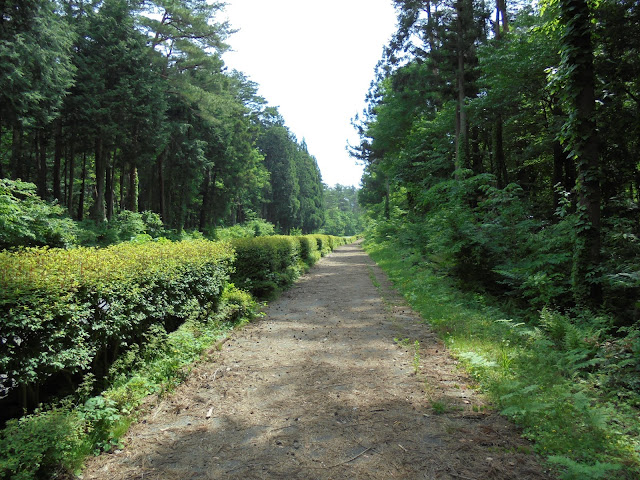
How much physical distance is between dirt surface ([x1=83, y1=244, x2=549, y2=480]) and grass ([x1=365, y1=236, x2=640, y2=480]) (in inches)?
8.5

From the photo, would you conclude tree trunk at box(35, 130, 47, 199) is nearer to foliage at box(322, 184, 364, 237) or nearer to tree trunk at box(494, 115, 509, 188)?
tree trunk at box(494, 115, 509, 188)

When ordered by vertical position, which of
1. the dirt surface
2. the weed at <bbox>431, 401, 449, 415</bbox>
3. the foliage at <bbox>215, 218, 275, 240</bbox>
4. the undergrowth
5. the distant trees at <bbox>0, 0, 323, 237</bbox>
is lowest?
the dirt surface

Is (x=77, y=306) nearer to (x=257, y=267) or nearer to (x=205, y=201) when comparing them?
(x=257, y=267)

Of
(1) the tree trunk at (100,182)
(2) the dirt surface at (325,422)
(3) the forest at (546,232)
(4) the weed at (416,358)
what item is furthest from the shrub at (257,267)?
(1) the tree trunk at (100,182)

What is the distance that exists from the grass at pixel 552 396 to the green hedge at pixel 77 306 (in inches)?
139

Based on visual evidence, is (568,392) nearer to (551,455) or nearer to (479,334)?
(551,455)

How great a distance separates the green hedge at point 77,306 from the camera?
277 cm

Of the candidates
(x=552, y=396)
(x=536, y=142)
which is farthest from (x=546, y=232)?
(x=536, y=142)

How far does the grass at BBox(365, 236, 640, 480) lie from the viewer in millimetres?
2539

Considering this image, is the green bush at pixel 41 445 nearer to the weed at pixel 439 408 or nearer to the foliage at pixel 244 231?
the weed at pixel 439 408

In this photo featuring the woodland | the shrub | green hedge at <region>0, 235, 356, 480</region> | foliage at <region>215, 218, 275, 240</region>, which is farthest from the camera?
foliage at <region>215, 218, 275, 240</region>

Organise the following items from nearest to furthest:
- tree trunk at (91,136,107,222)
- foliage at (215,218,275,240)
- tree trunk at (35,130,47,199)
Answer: tree trunk at (91,136,107,222) < tree trunk at (35,130,47,199) < foliage at (215,218,275,240)

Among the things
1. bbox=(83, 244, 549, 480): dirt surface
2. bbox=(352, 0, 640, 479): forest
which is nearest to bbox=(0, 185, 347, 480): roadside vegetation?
bbox=(83, 244, 549, 480): dirt surface

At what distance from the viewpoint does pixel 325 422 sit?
343 centimetres
